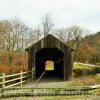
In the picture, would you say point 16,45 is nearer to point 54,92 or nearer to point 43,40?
point 43,40

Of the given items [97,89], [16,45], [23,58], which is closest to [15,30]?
[16,45]

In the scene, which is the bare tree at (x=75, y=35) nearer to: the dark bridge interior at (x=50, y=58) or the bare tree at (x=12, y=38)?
the bare tree at (x=12, y=38)

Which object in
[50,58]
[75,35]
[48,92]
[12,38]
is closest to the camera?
[48,92]

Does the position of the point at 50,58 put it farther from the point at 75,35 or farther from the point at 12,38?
the point at 75,35

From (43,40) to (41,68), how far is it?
6824mm

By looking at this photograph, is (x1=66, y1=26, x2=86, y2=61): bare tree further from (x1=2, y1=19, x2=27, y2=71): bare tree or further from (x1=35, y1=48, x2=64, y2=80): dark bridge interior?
(x1=35, y1=48, x2=64, y2=80): dark bridge interior

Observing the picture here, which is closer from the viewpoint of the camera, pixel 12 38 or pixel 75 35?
pixel 12 38

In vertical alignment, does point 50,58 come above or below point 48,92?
above

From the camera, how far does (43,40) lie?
81.4 ft

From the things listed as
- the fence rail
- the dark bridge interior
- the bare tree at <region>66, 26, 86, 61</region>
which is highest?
the bare tree at <region>66, 26, 86, 61</region>

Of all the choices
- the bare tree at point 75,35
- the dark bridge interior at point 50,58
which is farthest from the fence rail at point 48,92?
the bare tree at point 75,35

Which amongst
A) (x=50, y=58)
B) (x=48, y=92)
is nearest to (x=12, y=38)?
(x=50, y=58)

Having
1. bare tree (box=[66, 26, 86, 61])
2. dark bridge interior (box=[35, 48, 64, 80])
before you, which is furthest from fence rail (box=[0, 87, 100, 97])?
bare tree (box=[66, 26, 86, 61])

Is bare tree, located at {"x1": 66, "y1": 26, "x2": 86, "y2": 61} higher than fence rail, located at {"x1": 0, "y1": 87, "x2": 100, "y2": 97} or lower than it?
higher
